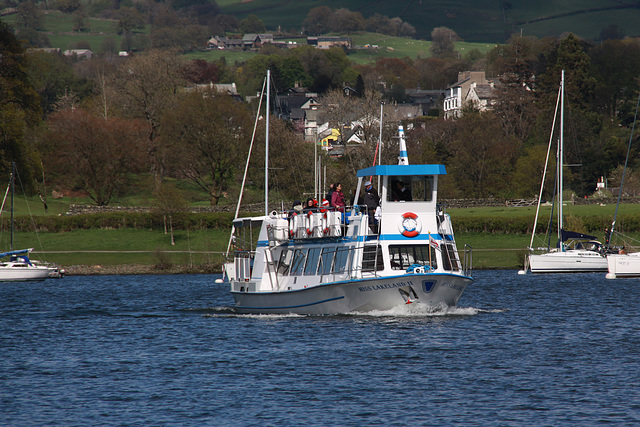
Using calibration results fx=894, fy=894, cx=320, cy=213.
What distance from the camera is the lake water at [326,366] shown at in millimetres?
24625

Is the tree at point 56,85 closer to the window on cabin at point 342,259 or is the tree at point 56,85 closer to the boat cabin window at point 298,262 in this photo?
the boat cabin window at point 298,262

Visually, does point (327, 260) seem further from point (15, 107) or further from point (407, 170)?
point (15, 107)

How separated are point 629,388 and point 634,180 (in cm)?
8753

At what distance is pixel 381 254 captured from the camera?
1492 inches

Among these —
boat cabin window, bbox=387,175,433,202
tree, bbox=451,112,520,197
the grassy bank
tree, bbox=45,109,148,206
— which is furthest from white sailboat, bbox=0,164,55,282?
tree, bbox=451,112,520,197

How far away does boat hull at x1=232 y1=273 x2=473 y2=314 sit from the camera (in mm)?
36812

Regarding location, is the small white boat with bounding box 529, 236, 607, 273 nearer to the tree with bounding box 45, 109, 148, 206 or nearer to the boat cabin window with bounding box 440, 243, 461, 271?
the boat cabin window with bounding box 440, 243, 461, 271

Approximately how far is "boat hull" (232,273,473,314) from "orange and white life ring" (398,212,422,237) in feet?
7.52

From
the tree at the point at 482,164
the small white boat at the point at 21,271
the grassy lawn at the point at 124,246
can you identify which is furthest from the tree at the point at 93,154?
the tree at the point at 482,164

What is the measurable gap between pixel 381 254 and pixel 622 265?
36.1 metres

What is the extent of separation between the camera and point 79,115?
4306 inches

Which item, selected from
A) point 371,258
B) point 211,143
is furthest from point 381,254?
point 211,143

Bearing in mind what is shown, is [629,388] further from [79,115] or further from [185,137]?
[79,115]

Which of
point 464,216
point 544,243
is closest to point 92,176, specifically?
point 464,216
